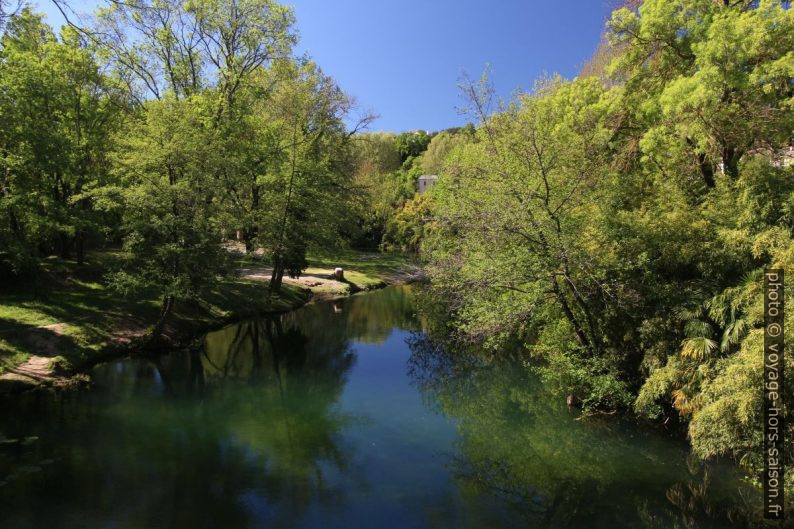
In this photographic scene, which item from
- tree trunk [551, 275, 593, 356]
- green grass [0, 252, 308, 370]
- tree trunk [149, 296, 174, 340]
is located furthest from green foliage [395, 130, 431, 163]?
tree trunk [551, 275, 593, 356]

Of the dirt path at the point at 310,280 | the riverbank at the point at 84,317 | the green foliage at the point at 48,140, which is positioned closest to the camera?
the riverbank at the point at 84,317

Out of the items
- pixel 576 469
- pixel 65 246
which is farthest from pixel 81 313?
pixel 576 469

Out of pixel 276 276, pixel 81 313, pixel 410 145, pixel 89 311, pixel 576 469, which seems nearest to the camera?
pixel 576 469

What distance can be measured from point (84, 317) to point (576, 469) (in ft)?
61.7

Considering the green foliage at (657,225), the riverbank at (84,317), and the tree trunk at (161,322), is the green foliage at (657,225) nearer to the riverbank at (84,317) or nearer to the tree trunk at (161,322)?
the tree trunk at (161,322)

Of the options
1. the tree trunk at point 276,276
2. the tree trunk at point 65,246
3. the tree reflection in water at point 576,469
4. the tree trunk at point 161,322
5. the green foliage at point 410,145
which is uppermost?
the green foliage at point 410,145

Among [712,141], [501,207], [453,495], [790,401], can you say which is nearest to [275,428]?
[453,495]

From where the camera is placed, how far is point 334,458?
503 inches

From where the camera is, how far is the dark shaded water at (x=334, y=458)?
10180 millimetres

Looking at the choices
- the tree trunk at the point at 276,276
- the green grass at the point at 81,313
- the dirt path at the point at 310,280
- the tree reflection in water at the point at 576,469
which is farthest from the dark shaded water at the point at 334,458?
the dirt path at the point at 310,280

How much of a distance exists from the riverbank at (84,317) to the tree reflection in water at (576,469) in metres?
12.3

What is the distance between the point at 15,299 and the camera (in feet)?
66.9

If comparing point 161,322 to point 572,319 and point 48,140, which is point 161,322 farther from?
point 572,319

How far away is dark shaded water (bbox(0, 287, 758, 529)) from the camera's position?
33.4 ft
